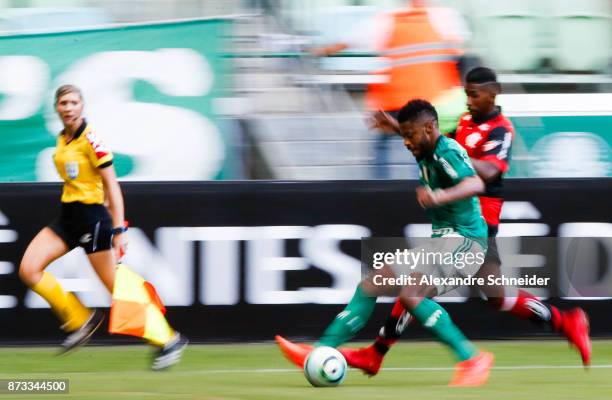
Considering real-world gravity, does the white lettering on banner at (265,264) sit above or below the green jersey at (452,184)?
below

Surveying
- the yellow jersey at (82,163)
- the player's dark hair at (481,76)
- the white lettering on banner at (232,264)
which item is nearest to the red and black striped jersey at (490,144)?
the player's dark hair at (481,76)

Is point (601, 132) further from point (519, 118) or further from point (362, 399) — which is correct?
point (362, 399)

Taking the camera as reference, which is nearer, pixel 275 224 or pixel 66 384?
pixel 66 384

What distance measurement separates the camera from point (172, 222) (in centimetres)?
1027

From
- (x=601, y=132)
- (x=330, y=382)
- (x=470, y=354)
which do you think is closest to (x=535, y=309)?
(x=470, y=354)

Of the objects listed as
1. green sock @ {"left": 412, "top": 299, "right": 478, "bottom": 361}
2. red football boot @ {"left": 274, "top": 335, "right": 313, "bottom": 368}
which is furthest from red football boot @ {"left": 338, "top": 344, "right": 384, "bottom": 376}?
green sock @ {"left": 412, "top": 299, "right": 478, "bottom": 361}

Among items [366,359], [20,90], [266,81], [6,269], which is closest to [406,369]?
[366,359]

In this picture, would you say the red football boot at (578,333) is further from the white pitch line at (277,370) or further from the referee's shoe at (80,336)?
the referee's shoe at (80,336)

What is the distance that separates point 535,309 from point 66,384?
3.00 meters

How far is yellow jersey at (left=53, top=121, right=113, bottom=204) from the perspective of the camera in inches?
344

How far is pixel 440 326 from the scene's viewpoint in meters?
7.57

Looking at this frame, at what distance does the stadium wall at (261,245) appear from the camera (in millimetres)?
10195

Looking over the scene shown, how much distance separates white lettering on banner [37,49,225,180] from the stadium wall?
3.12ft

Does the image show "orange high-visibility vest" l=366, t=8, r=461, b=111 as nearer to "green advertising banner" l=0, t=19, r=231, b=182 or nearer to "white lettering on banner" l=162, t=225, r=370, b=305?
"green advertising banner" l=0, t=19, r=231, b=182
